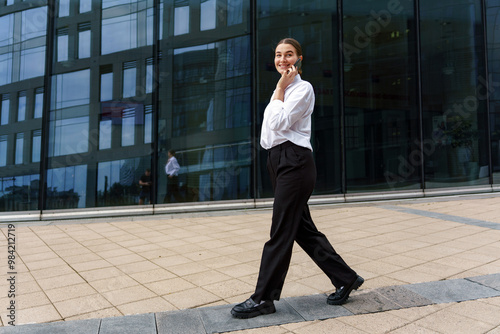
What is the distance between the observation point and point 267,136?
8.36ft

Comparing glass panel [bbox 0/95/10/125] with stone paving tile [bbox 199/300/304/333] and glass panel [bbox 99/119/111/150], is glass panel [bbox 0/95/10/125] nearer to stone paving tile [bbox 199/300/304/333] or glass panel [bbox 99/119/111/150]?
glass panel [bbox 99/119/111/150]

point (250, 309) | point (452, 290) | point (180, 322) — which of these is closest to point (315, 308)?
point (250, 309)

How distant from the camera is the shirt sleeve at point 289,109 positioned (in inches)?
92.3

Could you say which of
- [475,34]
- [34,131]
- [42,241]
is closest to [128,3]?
[34,131]

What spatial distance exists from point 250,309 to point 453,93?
1005 cm

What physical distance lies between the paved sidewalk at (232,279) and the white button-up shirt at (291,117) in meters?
1.15

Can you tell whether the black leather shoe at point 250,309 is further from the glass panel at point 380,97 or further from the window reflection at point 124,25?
the glass panel at point 380,97

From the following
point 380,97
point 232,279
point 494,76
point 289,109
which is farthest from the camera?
point 494,76

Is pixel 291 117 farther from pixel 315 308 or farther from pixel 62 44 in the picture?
pixel 62 44

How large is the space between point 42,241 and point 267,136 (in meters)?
4.23

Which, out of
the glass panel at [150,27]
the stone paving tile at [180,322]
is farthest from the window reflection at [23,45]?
the stone paving tile at [180,322]

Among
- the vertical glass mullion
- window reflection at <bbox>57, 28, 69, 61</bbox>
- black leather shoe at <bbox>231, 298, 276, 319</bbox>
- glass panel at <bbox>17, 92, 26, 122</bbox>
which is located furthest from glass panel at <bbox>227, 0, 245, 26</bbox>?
black leather shoe at <bbox>231, 298, 276, 319</bbox>

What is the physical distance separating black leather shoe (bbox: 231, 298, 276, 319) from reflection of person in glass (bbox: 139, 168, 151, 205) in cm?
597

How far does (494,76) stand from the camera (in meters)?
10.6
